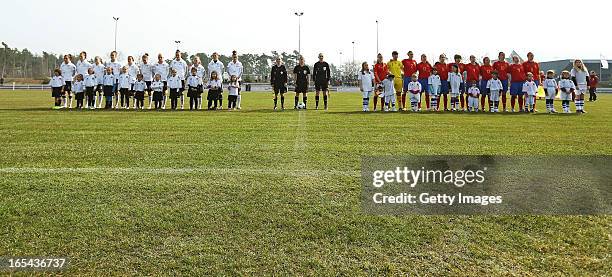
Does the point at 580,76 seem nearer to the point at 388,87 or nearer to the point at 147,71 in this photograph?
the point at 388,87

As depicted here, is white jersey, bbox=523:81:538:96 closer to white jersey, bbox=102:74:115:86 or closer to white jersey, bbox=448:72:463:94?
white jersey, bbox=448:72:463:94

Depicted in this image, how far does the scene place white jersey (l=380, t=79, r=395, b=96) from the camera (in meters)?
19.4

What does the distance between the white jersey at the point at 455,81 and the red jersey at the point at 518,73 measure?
187cm

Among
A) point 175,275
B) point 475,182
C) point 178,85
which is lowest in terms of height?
point 175,275

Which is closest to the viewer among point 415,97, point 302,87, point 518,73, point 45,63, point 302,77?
point 415,97

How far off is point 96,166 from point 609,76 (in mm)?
116699

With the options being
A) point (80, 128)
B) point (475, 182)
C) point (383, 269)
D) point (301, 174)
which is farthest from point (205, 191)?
point (80, 128)

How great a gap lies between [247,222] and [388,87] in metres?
14.8

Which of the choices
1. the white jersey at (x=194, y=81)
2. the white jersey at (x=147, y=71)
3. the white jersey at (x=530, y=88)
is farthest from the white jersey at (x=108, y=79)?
the white jersey at (x=530, y=88)

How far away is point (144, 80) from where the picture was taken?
845 inches

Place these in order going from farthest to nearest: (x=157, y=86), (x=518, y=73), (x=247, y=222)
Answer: (x=157, y=86)
(x=518, y=73)
(x=247, y=222)

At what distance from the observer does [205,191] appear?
6242mm

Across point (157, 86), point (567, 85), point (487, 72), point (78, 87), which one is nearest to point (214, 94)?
point (157, 86)

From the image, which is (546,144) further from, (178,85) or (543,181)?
(178,85)
